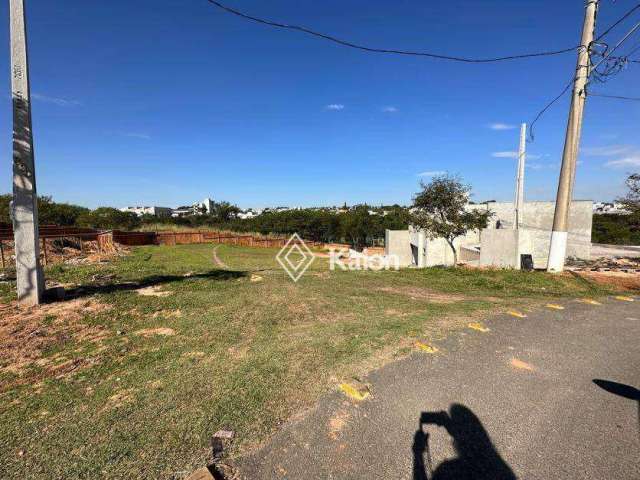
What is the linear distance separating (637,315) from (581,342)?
7.97ft

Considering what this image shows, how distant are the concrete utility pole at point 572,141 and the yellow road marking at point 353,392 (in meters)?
9.53

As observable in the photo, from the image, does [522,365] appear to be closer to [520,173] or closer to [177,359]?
[177,359]

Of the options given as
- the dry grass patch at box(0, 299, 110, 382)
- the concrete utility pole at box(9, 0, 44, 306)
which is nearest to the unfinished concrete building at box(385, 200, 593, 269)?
the dry grass patch at box(0, 299, 110, 382)

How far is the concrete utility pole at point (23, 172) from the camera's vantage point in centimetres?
571

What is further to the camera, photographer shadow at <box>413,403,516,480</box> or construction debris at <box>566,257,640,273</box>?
construction debris at <box>566,257,640,273</box>

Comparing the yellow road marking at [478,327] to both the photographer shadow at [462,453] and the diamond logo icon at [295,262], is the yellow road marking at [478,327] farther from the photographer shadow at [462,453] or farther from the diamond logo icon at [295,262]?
the diamond logo icon at [295,262]

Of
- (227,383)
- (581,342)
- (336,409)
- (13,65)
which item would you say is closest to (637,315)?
(581,342)

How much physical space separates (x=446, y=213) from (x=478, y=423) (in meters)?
11.6

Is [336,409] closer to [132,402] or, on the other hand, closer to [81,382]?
[132,402]

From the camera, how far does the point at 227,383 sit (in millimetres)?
3217

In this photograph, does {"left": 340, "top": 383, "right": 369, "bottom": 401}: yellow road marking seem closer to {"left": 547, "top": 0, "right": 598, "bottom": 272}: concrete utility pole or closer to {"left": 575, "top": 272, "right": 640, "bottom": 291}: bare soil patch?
{"left": 575, "top": 272, "right": 640, "bottom": 291}: bare soil patch

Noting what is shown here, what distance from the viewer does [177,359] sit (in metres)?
3.84

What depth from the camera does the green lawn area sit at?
2355mm

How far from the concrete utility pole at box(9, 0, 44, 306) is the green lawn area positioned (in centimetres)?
62
